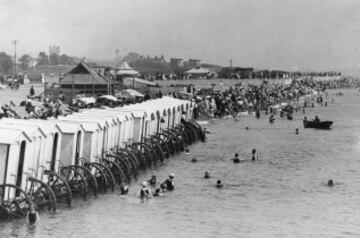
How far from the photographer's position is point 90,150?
1366 inches

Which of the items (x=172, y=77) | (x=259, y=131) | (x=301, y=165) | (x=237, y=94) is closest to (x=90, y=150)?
(x=301, y=165)

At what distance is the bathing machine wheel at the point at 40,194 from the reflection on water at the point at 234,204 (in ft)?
2.01

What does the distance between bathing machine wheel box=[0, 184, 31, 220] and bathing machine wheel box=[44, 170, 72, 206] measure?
2.30 metres

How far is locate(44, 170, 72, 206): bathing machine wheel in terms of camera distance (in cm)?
2950

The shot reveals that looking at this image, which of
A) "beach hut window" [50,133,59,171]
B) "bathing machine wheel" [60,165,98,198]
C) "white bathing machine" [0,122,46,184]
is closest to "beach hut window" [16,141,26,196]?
"white bathing machine" [0,122,46,184]

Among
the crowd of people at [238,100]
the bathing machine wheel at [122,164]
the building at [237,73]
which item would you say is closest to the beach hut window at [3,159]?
the bathing machine wheel at [122,164]

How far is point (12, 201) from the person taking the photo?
26.7 meters

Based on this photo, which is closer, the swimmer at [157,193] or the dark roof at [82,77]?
the swimmer at [157,193]

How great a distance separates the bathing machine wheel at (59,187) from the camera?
29.5m

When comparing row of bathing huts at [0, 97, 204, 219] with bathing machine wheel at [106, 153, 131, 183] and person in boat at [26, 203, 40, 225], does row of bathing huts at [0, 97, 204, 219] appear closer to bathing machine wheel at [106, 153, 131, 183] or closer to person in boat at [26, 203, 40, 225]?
bathing machine wheel at [106, 153, 131, 183]

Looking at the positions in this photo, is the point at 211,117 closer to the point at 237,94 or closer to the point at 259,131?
the point at 259,131

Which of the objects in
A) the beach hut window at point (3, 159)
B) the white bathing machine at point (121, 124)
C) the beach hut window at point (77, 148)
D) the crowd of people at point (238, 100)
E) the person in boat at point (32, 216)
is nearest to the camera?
the beach hut window at point (3, 159)

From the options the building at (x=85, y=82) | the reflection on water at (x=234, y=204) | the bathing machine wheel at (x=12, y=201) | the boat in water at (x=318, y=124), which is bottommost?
the reflection on water at (x=234, y=204)

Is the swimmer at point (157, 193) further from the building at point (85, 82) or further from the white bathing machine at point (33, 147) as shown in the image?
the building at point (85, 82)
